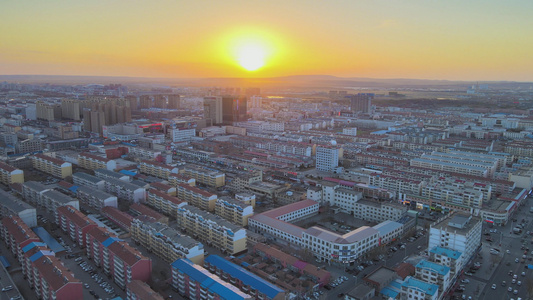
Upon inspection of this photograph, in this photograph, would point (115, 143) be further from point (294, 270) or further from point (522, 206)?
point (522, 206)

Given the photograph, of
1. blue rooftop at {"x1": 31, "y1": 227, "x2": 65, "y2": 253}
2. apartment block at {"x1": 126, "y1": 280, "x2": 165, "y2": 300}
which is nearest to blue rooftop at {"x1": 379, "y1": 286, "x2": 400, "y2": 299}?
apartment block at {"x1": 126, "y1": 280, "x2": 165, "y2": 300}

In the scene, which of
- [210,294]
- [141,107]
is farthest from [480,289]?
[141,107]

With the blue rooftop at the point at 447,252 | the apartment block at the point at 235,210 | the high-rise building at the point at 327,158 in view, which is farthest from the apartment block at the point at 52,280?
the high-rise building at the point at 327,158

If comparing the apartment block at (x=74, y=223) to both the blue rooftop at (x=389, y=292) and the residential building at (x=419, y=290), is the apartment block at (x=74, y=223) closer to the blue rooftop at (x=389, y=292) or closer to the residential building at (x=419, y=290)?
the blue rooftop at (x=389, y=292)

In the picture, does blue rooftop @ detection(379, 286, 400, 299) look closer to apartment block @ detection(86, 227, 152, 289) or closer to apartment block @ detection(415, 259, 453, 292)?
apartment block @ detection(415, 259, 453, 292)

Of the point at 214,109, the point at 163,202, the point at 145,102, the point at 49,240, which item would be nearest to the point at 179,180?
the point at 163,202

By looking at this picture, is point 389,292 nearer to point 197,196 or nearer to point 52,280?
point 52,280
